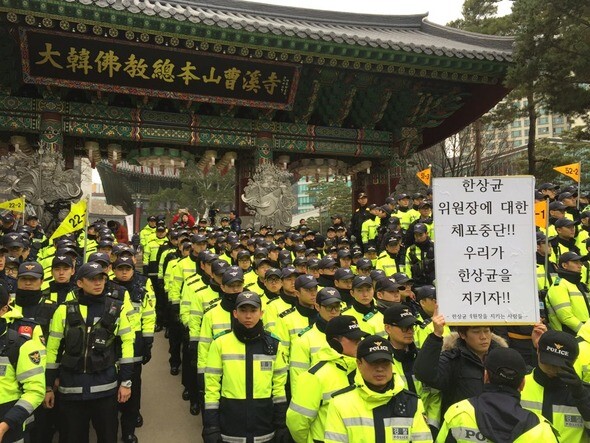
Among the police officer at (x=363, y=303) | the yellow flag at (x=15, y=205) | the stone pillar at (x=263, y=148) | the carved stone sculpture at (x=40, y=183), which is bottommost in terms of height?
the police officer at (x=363, y=303)

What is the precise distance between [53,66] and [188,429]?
986 cm

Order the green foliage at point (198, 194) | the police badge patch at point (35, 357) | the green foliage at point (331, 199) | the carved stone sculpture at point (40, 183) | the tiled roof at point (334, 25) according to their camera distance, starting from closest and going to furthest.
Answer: the police badge patch at point (35, 357), the tiled roof at point (334, 25), the carved stone sculpture at point (40, 183), the green foliage at point (198, 194), the green foliage at point (331, 199)

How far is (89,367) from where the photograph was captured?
13.3 feet

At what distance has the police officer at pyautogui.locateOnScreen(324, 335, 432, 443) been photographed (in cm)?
265

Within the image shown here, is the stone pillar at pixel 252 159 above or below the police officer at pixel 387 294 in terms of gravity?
above

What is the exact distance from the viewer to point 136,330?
5.09 m

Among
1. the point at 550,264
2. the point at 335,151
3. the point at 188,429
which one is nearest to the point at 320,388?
the point at 188,429

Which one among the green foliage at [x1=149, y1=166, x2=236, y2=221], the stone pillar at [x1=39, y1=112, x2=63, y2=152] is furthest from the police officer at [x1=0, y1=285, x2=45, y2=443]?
the green foliage at [x1=149, y1=166, x2=236, y2=221]

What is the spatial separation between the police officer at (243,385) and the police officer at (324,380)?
1.94 ft

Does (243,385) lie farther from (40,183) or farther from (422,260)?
(40,183)

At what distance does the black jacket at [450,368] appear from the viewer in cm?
311

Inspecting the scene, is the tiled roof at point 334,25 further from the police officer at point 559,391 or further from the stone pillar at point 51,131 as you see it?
the police officer at point 559,391

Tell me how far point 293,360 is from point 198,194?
100 feet

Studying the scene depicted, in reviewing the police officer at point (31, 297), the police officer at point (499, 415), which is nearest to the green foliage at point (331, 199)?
the police officer at point (31, 297)
